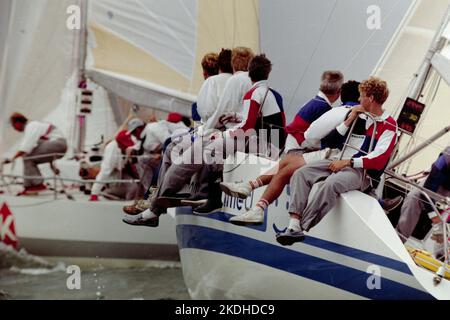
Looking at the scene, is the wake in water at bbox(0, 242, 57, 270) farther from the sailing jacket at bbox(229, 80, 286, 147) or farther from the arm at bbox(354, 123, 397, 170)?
the arm at bbox(354, 123, 397, 170)

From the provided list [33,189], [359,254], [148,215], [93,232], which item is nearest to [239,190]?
[359,254]

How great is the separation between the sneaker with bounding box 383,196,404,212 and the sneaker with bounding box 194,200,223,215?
689 millimetres

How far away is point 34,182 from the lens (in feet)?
23.1

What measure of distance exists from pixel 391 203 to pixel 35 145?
3.92 metres

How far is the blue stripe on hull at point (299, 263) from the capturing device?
2918 mm

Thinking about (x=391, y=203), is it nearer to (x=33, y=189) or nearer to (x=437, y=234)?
(x=437, y=234)

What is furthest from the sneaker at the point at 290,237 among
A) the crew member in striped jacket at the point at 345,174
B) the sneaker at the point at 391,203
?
the sneaker at the point at 391,203

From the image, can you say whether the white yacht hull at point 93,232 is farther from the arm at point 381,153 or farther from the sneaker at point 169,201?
the arm at point 381,153

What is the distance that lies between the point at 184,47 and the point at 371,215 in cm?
289

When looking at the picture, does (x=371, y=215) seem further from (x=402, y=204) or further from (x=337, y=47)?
(x=337, y=47)

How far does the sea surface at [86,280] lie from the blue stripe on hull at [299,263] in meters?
1.60

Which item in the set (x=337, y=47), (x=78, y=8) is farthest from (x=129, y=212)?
(x=78, y=8)

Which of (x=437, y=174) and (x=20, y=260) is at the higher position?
(x=437, y=174)

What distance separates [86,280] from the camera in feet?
21.4
